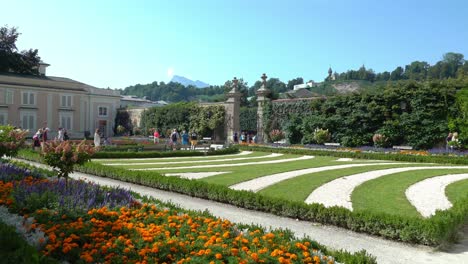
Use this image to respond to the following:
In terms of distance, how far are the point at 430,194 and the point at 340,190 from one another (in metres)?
2.04

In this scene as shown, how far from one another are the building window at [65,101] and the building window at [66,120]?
3.26 ft

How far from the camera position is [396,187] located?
9969 millimetres

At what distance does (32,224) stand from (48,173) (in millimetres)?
5675

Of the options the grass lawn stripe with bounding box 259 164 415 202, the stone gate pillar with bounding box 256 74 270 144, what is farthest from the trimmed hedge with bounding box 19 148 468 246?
the stone gate pillar with bounding box 256 74 270 144

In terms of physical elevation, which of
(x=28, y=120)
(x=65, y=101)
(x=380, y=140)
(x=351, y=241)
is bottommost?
(x=351, y=241)

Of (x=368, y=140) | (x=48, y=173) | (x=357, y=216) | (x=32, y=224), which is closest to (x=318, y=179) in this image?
(x=357, y=216)

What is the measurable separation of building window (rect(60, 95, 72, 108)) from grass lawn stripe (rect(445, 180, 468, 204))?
132ft

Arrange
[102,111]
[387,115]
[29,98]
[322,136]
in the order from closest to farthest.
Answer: [387,115] → [322,136] → [29,98] → [102,111]

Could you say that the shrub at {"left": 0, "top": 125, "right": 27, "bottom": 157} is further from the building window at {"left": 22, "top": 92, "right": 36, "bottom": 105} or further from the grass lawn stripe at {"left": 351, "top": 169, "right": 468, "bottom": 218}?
the building window at {"left": 22, "top": 92, "right": 36, "bottom": 105}

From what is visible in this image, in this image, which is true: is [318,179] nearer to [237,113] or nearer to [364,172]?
[364,172]

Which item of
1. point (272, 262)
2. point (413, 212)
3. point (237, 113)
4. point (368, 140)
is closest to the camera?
point (272, 262)

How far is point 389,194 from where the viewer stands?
908 centimetres

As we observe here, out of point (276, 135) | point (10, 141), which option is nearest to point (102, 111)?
point (276, 135)

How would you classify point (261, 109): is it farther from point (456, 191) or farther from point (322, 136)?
point (456, 191)
